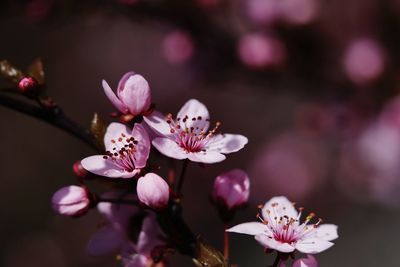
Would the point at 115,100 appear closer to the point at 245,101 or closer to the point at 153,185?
the point at 153,185

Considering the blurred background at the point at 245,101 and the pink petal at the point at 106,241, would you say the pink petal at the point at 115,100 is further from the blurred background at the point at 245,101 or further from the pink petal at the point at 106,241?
the blurred background at the point at 245,101

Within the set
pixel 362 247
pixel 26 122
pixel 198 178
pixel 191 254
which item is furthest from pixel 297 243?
pixel 26 122

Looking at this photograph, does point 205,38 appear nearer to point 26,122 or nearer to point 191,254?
point 191,254

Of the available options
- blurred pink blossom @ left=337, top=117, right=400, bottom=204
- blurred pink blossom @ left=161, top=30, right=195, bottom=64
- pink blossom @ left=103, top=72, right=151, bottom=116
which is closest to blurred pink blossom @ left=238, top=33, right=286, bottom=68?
blurred pink blossom @ left=161, top=30, right=195, bottom=64

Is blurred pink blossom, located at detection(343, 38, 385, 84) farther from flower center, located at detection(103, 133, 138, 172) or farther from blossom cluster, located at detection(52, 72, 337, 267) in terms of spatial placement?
flower center, located at detection(103, 133, 138, 172)

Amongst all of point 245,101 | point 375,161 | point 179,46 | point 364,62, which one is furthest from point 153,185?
point 245,101

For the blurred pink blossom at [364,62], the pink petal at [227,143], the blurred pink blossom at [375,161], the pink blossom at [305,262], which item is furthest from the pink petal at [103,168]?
the blurred pink blossom at [375,161]
